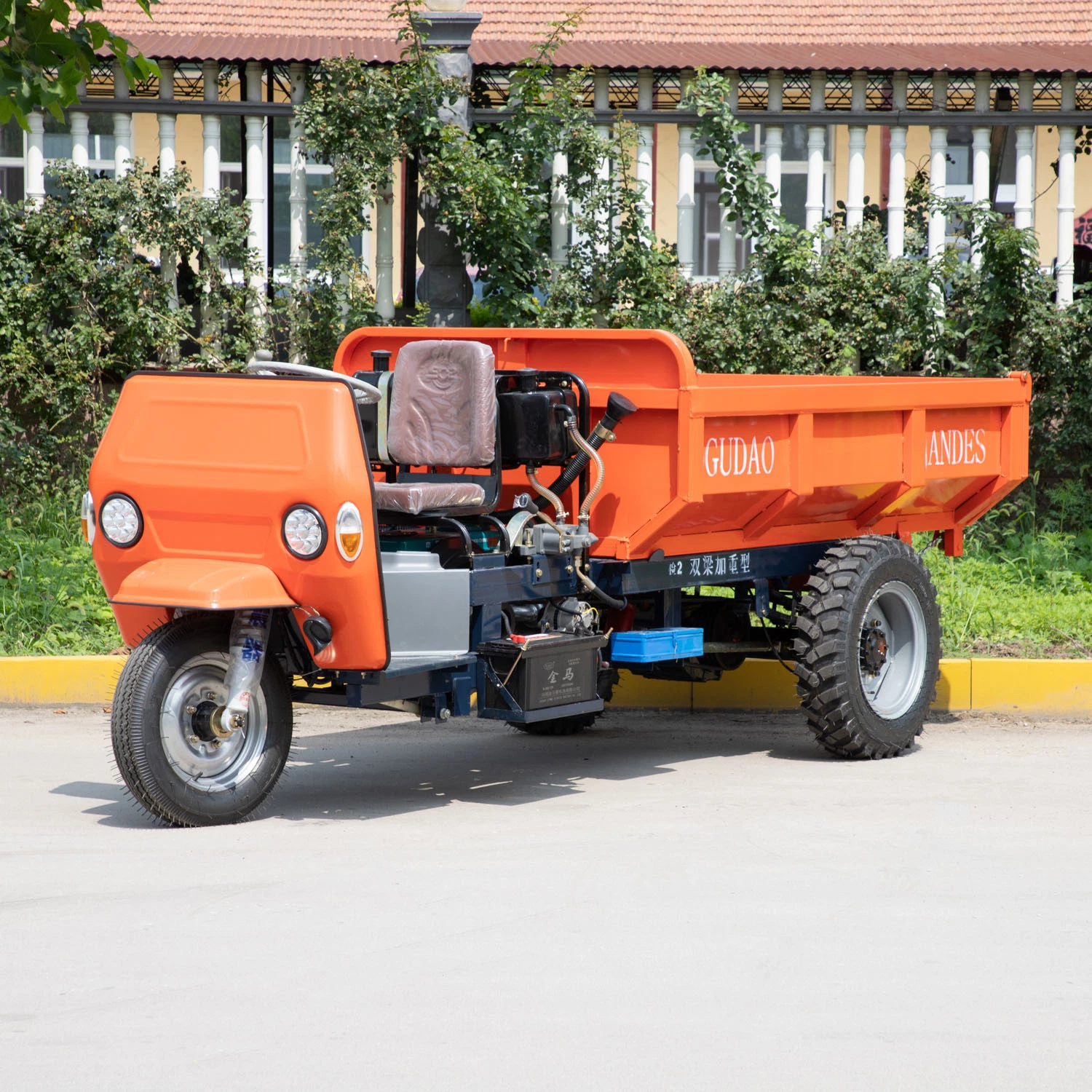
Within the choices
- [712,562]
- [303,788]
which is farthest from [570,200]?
[303,788]

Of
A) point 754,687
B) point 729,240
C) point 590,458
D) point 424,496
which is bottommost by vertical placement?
point 754,687

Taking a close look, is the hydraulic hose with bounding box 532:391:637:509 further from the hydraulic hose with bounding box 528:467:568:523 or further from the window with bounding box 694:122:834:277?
the window with bounding box 694:122:834:277

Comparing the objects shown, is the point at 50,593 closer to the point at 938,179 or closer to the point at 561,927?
the point at 561,927

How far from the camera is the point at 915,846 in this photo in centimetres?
598

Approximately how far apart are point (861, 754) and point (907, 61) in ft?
→ 21.2

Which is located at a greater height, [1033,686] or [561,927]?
[1033,686]

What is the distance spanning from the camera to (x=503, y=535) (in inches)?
265

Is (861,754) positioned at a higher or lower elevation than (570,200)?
lower

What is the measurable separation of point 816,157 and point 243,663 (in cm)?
748

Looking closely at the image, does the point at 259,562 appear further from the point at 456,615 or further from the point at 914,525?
the point at 914,525

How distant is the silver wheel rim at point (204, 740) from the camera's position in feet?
19.9

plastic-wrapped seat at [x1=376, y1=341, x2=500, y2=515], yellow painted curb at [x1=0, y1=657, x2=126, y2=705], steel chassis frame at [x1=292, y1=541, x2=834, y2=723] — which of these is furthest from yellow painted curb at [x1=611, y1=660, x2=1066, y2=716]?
yellow painted curb at [x1=0, y1=657, x2=126, y2=705]

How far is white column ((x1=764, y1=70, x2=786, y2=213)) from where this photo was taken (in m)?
12.2

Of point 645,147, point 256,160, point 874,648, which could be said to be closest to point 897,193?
point 645,147
